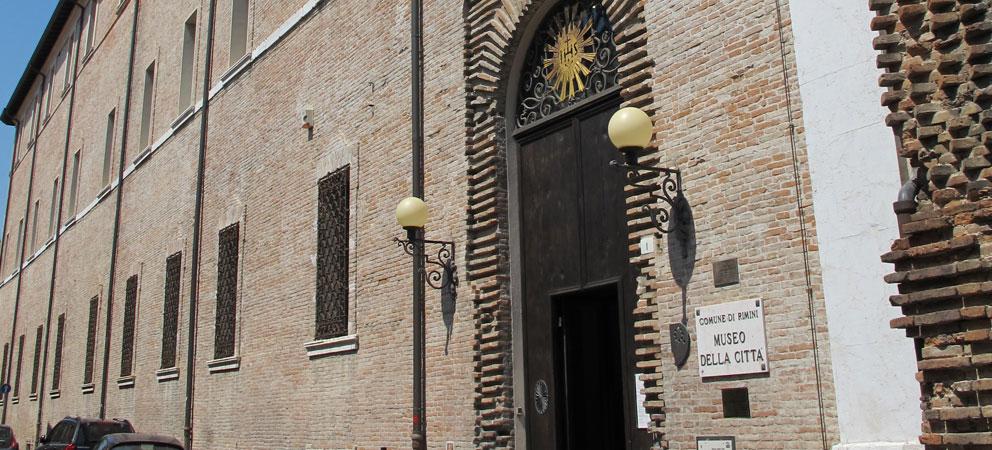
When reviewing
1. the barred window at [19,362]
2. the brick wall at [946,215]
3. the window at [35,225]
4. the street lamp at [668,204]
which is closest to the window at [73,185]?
the window at [35,225]

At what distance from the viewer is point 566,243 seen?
9.03m

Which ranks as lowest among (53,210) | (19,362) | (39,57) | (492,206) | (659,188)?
(659,188)

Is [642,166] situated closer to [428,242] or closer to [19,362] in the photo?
[428,242]

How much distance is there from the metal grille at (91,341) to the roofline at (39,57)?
12482 millimetres

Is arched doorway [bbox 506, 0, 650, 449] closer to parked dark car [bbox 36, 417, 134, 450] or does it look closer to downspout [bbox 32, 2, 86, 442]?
parked dark car [bbox 36, 417, 134, 450]

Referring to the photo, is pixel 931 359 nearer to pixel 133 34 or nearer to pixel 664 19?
pixel 664 19

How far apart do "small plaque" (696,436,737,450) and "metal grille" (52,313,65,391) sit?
23.9m

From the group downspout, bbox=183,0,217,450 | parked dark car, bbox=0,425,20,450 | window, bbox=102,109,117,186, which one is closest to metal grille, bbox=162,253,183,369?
downspout, bbox=183,0,217,450

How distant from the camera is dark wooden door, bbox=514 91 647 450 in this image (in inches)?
327

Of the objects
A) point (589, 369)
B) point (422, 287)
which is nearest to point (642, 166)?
point (589, 369)

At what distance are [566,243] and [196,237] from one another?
9.99 meters

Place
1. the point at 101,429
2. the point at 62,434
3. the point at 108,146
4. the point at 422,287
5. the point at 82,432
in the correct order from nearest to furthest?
the point at 422,287 < the point at 82,432 < the point at 101,429 < the point at 62,434 < the point at 108,146

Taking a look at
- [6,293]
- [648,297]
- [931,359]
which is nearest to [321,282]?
[648,297]

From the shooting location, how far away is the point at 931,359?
5.18m
